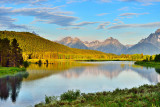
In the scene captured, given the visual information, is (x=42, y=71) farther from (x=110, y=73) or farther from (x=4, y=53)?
(x=110, y=73)

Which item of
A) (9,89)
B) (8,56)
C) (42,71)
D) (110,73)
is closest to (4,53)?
(8,56)

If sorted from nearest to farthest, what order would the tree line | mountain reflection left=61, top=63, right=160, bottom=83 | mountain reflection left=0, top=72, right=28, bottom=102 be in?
mountain reflection left=0, top=72, right=28, bottom=102 < mountain reflection left=61, top=63, right=160, bottom=83 < the tree line

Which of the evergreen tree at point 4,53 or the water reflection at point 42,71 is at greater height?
the evergreen tree at point 4,53

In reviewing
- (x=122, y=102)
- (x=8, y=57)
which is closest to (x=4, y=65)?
(x=8, y=57)

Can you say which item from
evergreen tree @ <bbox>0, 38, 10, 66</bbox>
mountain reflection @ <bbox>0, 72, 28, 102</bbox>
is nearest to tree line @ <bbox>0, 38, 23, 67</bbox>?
evergreen tree @ <bbox>0, 38, 10, 66</bbox>

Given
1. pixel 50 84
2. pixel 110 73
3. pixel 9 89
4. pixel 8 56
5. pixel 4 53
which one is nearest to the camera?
pixel 9 89

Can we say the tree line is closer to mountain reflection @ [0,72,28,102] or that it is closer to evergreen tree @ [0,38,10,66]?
evergreen tree @ [0,38,10,66]

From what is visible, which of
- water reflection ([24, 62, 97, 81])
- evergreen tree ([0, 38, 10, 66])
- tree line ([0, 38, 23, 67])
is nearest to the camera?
water reflection ([24, 62, 97, 81])

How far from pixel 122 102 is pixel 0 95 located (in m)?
18.2

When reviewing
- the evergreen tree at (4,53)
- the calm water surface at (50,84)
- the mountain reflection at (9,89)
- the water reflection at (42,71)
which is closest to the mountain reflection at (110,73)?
the calm water surface at (50,84)

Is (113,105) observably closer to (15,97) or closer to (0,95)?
(15,97)

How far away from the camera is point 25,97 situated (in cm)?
2664

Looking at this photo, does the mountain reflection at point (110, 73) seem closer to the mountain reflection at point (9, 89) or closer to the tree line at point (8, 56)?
the mountain reflection at point (9, 89)

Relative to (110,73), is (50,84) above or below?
above
